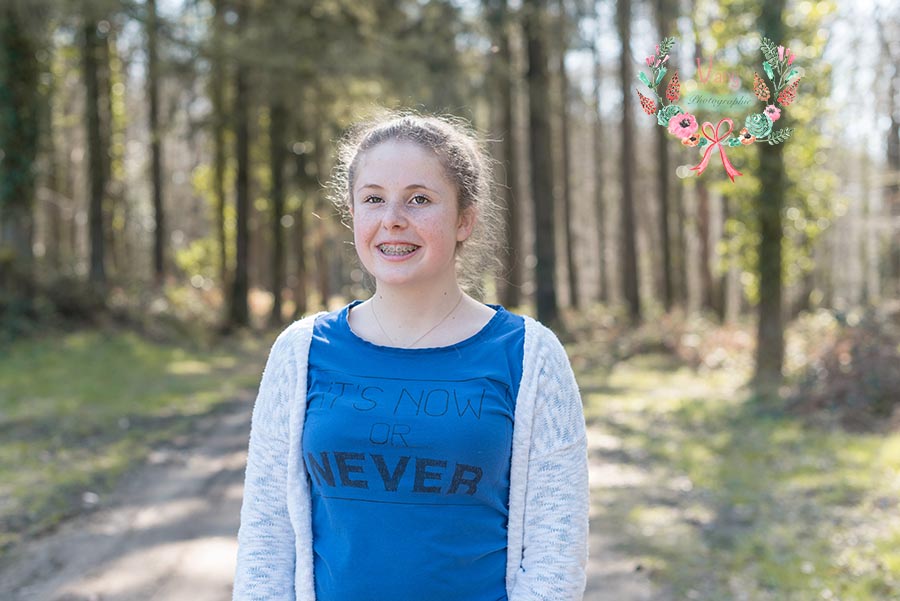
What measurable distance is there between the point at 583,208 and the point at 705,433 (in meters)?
35.5

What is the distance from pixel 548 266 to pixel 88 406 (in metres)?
11.5

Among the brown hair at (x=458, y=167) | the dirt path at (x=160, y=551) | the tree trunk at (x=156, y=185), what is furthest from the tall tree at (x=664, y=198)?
the brown hair at (x=458, y=167)

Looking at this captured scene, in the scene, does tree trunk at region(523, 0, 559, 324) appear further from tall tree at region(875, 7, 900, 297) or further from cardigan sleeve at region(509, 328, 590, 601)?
cardigan sleeve at region(509, 328, 590, 601)

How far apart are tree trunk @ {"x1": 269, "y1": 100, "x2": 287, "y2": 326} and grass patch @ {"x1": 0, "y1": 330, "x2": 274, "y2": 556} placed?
16.5 ft

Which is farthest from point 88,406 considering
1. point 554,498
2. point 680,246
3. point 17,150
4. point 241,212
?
point 680,246

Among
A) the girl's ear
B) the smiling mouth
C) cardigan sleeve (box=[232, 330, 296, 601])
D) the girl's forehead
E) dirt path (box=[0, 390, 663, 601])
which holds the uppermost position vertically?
the girl's forehead

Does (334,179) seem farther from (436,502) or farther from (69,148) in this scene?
(69,148)

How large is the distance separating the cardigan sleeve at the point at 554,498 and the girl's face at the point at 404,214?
1.28ft

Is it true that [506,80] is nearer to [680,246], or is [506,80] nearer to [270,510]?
[680,246]

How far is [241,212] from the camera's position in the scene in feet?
73.6

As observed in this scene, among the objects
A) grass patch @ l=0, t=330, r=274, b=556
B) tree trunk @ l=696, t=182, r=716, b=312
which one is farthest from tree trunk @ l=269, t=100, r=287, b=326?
tree trunk @ l=696, t=182, r=716, b=312

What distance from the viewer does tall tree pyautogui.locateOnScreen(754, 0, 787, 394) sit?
42.5ft

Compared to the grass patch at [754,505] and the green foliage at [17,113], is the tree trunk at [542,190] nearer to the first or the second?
the grass patch at [754,505]

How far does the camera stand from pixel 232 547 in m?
6.15
